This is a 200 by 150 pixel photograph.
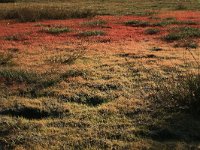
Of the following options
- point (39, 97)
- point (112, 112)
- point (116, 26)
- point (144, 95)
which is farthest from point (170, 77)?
point (116, 26)

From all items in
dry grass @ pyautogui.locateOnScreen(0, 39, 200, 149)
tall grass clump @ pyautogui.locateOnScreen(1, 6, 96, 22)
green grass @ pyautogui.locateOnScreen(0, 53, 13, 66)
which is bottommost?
dry grass @ pyautogui.locateOnScreen(0, 39, 200, 149)

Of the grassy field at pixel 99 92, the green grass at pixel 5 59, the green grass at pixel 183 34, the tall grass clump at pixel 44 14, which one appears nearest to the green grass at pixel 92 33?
the grassy field at pixel 99 92

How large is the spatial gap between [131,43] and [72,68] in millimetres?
3729

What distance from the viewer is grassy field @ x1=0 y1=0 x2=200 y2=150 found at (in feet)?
20.1

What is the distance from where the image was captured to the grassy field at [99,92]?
6.11 m

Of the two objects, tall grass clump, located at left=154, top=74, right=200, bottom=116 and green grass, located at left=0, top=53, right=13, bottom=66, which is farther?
green grass, located at left=0, top=53, right=13, bottom=66

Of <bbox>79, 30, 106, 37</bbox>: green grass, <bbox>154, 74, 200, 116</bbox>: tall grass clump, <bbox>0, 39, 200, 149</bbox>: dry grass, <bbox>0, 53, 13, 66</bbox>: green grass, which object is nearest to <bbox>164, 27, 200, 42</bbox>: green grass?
<bbox>79, 30, 106, 37</bbox>: green grass

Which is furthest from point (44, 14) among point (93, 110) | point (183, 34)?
point (93, 110)

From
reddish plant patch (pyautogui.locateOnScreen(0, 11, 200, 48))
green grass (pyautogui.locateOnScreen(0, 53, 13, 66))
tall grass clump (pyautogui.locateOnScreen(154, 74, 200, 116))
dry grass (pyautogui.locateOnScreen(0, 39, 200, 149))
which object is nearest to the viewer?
dry grass (pyautogui.locateOnScreen(0, 39, 200, 149))

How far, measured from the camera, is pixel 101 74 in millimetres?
9211

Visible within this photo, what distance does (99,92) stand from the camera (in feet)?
26.2

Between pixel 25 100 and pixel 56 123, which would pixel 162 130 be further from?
pixel 25 100

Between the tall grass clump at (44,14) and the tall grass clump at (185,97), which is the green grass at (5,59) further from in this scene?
the tall grass clump at (44,14)

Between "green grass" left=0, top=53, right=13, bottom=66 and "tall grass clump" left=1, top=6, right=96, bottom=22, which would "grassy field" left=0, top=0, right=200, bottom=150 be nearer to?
"green grass" left=0, top=53, right=13, bottom=66
